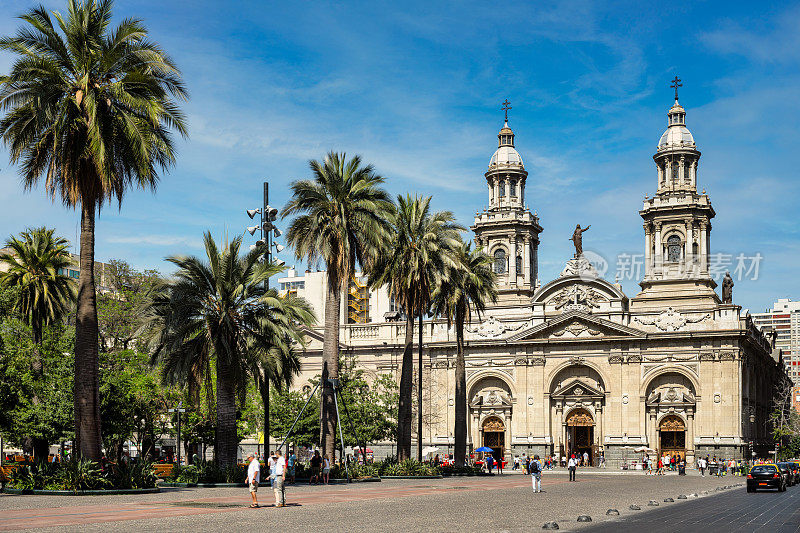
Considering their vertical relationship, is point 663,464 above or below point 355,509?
below

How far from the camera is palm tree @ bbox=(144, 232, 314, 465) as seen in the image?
122ft

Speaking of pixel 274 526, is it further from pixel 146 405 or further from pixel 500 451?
pixel 500 451

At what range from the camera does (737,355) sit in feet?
244

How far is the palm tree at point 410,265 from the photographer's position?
49125 mm

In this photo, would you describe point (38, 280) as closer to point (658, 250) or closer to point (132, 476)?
point (132, 476)

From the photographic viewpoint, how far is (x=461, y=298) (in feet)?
177

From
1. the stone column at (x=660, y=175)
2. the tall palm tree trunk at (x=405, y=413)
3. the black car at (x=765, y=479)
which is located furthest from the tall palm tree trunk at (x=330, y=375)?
the stone column at (x=660, y=175)

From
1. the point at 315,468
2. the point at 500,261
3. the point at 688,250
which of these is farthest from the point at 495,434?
the point at 315,468

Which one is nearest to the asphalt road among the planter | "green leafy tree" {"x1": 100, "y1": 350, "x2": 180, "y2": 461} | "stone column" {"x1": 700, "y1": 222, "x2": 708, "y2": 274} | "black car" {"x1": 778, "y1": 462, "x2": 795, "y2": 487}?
"black car" {"x1": 778, "y1": 462, "x2": 795, "y2": 487}

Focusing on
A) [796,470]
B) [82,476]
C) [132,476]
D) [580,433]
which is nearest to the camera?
[82,476]

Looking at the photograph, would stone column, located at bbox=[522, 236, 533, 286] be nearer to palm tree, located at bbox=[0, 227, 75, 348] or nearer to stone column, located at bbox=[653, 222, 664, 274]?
stone column, located at bbox=[653, 222, 664, 274]

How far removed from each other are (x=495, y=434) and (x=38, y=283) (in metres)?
45.3

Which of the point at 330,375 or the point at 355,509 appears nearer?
the point at 355,509

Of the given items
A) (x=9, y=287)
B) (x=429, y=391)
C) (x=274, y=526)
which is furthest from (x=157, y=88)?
(x=429, y=391)
